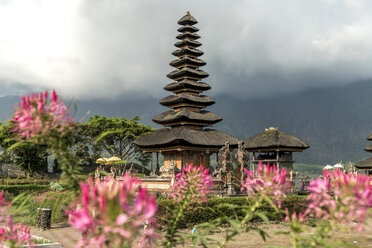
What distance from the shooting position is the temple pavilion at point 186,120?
114 ft

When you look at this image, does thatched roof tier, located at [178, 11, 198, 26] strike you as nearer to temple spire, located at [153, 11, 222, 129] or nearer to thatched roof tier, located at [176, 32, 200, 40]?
temple spire, located at [153, 11, 222, 129]

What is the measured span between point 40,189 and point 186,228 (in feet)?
52.5

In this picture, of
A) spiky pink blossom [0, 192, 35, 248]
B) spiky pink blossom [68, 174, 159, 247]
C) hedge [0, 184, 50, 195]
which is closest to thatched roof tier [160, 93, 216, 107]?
hedge [0, 184, 50, 195]

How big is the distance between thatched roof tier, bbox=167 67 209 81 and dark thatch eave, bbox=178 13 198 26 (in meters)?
6.47

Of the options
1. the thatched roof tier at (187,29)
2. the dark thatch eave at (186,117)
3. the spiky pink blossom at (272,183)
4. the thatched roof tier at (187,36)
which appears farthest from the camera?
the thatched roof tier at (187,29)

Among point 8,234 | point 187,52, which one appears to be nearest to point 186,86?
point 187,52

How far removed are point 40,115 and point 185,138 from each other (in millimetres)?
31346

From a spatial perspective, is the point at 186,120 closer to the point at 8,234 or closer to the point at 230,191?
the point at 230,191

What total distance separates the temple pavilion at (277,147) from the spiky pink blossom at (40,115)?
3439 cm

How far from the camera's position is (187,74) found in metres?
40.2

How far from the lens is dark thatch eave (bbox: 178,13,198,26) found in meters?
43.1

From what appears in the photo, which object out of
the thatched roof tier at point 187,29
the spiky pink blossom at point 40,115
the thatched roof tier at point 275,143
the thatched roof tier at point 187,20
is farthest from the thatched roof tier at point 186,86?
the spiky pink blossom at point 40,115

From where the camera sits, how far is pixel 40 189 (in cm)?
3039

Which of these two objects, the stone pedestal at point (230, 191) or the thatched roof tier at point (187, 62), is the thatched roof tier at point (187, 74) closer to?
the thatched roof tier at point (187, 62)
